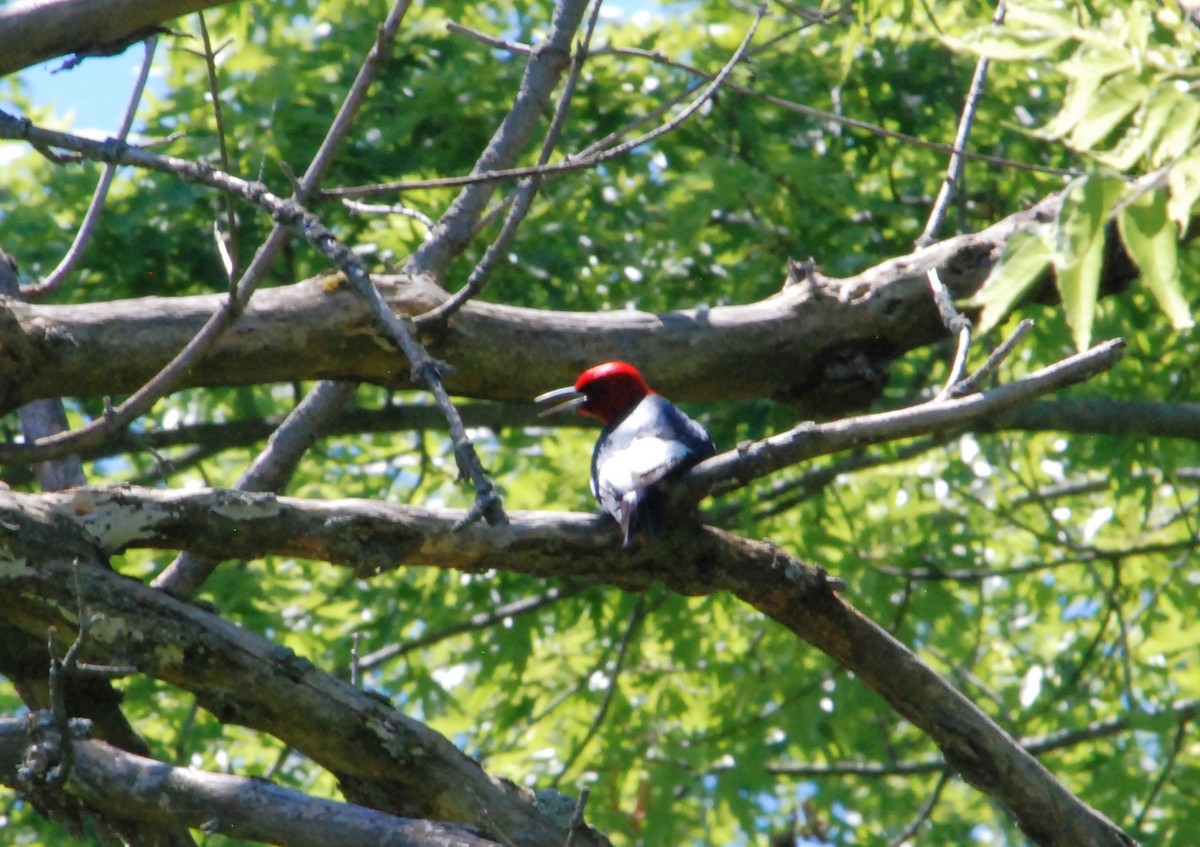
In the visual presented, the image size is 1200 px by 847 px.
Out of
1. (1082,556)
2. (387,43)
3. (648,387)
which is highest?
(1082,556)

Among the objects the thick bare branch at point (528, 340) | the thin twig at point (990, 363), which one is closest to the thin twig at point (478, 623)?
the thick bare branch at point (528, 340)

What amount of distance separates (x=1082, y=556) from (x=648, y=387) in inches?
149

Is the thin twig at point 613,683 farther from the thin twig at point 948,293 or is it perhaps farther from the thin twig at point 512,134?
the thin twig at point 948,293

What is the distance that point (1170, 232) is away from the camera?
200 centimetres

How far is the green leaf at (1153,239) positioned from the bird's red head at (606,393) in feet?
7.80

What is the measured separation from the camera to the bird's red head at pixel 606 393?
4.54 metres

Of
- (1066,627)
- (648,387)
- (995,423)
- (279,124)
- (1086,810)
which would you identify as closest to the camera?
(1086,810)

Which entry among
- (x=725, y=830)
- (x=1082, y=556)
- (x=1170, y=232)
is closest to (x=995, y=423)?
(x=1082, y=556)

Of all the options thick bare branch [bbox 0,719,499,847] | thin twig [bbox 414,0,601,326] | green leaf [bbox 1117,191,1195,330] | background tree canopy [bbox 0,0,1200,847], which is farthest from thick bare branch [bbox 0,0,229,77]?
green leaf [bbox 1117,191,1195,330]

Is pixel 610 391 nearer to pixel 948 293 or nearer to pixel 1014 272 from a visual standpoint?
pixel 948 293

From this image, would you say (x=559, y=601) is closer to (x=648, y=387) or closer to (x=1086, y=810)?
(x=648, y=387)

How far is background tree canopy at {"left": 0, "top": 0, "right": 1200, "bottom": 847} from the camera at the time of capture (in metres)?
3.09

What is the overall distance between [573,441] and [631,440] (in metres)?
2.59

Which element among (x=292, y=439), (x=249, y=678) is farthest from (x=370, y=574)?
(x=292, y=439)
